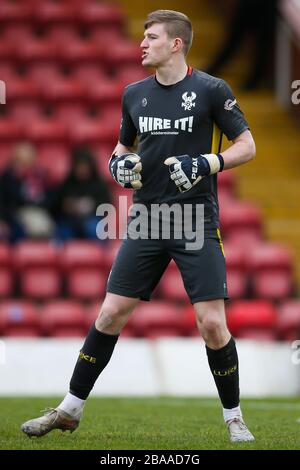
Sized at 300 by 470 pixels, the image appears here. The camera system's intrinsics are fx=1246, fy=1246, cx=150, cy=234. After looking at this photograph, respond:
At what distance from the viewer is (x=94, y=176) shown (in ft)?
37.9

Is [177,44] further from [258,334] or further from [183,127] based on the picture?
[258,334]

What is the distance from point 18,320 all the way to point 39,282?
2.35 feet

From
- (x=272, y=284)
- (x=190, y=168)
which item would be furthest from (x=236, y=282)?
(x=190, y=168)

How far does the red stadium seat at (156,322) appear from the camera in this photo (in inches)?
425

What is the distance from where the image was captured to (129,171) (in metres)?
6.02

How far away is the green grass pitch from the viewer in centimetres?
592

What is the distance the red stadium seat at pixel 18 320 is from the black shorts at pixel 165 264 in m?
4.51

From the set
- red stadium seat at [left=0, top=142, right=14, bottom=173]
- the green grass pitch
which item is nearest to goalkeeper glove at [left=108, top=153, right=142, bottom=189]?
the green grass pitch

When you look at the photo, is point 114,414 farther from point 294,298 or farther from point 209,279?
point 294,298

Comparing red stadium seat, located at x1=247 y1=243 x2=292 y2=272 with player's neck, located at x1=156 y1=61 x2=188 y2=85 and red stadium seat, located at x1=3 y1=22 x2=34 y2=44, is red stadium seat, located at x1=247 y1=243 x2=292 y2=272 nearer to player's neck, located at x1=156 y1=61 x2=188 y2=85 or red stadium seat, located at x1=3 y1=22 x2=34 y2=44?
red stadium seat, located at x1=3 y1=22 x2=34 y2=44

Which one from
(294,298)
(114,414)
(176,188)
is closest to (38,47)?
(294,298)

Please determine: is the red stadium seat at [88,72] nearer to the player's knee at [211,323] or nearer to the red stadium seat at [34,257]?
the red stadium seat at [34,257]

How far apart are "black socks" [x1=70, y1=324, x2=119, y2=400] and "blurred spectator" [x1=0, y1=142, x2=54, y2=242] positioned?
17.4 feet
